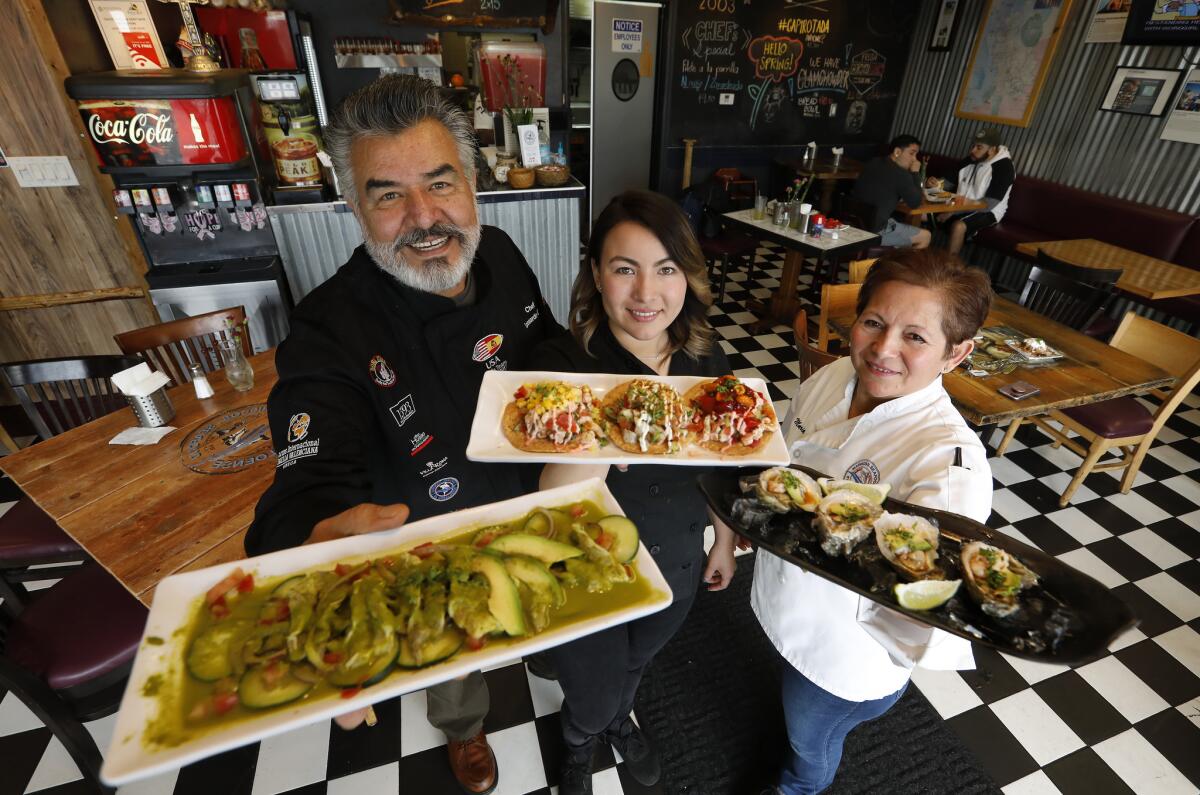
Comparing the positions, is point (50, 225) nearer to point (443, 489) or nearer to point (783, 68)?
point (443, 489)

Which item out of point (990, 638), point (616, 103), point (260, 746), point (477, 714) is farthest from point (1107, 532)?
point (616, 103)

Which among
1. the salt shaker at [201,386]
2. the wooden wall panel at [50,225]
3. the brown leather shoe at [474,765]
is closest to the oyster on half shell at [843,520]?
the brown leather shoe at [474,765]

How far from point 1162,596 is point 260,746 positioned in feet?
16.3

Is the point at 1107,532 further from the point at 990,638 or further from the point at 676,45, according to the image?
the point at 676,45

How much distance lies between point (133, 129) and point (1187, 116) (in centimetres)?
1002

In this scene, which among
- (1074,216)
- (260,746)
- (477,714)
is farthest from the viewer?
(1074,216)

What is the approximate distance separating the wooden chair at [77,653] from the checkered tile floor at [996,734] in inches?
19.4

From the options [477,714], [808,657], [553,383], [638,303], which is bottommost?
[477,714]

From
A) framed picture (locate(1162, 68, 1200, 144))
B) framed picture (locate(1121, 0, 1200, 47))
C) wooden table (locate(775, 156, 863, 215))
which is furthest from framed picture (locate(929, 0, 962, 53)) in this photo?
framed picture (locate(1162, 68, 1200, 144))

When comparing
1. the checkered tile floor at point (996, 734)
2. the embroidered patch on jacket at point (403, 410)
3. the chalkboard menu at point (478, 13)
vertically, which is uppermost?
the chalkboard menu at point (478, 13)

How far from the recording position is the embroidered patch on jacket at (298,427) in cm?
145

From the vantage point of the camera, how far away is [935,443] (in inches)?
60.7

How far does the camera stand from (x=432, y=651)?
1.10 m

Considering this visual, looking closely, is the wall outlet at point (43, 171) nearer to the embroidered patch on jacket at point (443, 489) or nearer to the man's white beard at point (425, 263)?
the man's white beard at point (425, 263)
